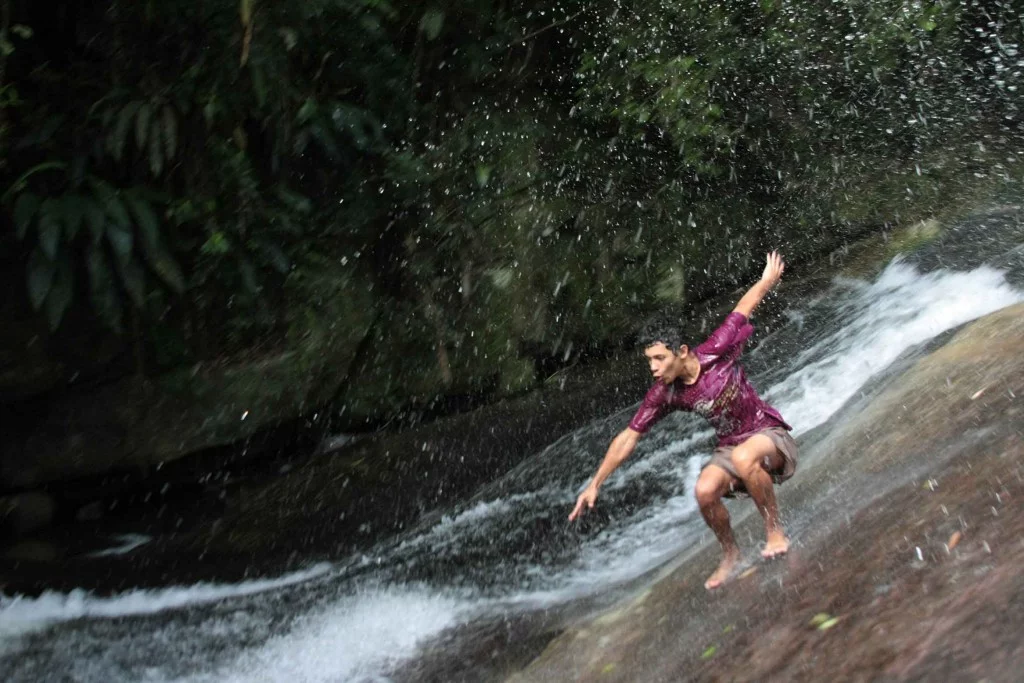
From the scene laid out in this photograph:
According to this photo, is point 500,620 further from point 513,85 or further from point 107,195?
point 513,85

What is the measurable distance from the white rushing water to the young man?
1.72m

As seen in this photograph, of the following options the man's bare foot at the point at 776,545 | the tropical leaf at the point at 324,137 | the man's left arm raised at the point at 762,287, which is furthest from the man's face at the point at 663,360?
the tropical leaf at the point at 324,137

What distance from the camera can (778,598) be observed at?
4.02 meters

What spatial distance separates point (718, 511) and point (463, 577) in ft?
8.68

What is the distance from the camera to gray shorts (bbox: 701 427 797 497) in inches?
177

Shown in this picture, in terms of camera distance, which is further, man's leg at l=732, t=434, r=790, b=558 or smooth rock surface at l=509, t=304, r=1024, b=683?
man's leg at l=732, t=434, r=790, b=558

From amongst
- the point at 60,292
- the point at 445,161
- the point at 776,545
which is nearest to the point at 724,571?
the point at 776,545

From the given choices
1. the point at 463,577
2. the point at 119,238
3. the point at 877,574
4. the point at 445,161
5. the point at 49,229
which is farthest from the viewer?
the point at 445,161

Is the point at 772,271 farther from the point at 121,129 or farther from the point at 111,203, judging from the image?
the point at 121,129

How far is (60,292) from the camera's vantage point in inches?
287

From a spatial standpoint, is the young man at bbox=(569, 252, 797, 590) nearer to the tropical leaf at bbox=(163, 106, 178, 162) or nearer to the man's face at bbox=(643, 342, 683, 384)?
the man's face at bbox=(643, 342, 683, 384)

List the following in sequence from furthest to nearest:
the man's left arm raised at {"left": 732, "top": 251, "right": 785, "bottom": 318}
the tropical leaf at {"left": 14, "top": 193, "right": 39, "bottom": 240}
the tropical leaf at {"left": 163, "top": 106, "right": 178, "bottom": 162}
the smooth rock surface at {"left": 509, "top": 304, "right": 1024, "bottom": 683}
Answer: the tropical leaf at {"left": 163, "top": 106, "right": 178, "bottom": 162} → the tropical leaf at {"left": 14, "top": 193, "right": 39, "bottom": 240} → the man's left arm raised at {"left": 732, "top": 251, "right": 785, "bottom": 318} → the smooth rock surface at {"left": 509, "top": 304, "right": 1024, "bottom": 683}

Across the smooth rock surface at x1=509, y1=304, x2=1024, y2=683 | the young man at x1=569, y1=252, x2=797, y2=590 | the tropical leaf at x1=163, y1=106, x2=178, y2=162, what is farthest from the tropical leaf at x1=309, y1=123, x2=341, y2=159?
the young man at x1=569, y1=252, x2=797, y2=590

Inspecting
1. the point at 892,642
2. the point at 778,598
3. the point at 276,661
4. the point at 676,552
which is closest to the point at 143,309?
the point at 276,661
